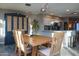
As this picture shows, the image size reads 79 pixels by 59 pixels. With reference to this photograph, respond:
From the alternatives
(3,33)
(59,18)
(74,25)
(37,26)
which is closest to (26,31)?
(37,26)

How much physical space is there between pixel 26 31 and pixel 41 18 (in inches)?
12.5

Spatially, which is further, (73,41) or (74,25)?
(73,41)

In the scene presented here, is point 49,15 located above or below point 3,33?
above

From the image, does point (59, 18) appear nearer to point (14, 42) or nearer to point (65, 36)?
point (65, 36)

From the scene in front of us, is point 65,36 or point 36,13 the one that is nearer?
point 36,13

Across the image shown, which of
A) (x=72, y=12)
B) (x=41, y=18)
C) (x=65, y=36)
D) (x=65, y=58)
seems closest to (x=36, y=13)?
(x=41, y=18)

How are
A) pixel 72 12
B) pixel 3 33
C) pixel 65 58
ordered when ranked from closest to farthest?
pixel 65 58 < pixel 72 12 < pixel 3 33

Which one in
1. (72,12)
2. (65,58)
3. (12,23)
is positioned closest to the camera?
(65,58)

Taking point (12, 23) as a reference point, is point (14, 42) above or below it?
below

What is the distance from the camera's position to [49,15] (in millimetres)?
1641

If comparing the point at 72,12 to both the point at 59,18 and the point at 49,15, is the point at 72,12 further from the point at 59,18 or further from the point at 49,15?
the point at 49,15

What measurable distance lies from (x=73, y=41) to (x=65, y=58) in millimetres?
629

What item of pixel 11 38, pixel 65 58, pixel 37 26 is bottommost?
pixel 65 58

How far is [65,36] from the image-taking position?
1824 mm
